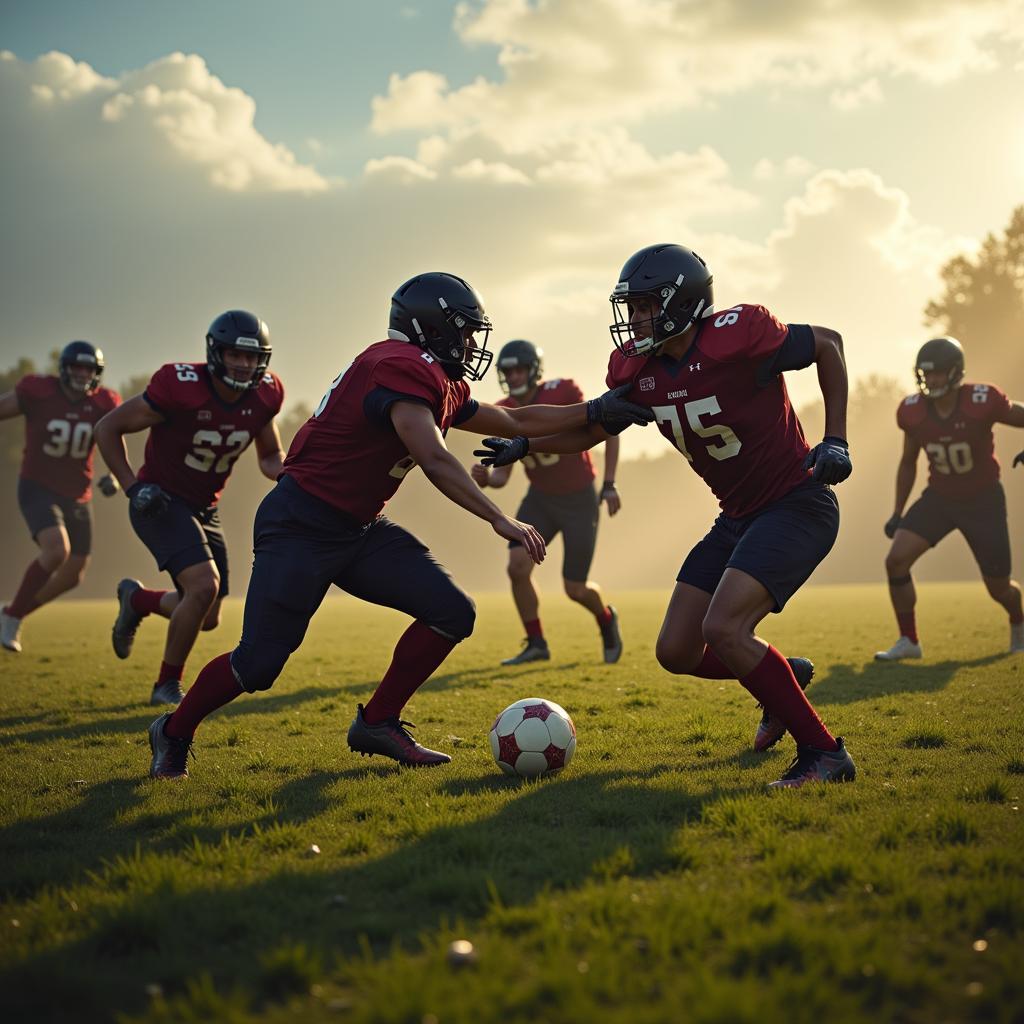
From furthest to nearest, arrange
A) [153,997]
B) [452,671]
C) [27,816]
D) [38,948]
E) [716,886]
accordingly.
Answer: [452,671] → [27,816] → [716,886] → [38,948] → [153,997]

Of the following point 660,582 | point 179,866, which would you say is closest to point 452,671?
point 179,866

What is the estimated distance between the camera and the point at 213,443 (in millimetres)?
8047

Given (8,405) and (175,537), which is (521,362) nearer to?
(175,537)

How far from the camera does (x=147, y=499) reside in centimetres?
744

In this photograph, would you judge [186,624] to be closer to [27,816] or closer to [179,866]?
[27,816]

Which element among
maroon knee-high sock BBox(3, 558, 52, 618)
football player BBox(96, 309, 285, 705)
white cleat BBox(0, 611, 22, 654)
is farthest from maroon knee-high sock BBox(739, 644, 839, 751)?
white cleat BBox(0, 611, 22, 654)

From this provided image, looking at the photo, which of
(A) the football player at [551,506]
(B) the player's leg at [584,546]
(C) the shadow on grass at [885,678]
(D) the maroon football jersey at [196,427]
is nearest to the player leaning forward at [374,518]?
(D) the maroon football jersey at [196,427]

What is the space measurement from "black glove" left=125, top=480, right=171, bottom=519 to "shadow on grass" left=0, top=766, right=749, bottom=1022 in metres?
2.93

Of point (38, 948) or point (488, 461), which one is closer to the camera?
point (38, 948)

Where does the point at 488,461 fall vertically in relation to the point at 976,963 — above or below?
above

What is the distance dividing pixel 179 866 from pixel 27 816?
5.02 feet

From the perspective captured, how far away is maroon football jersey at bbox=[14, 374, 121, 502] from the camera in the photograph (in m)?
12.4


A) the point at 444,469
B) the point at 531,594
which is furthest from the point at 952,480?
the point at 444,469

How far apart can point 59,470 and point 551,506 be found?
6.57 metres
